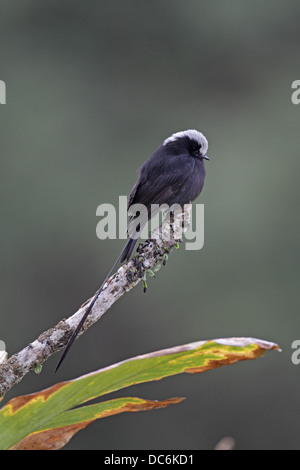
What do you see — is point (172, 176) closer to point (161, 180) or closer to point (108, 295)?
point (161, 180)

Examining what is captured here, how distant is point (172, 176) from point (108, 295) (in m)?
1.16

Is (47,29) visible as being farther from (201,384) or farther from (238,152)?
(201,384)

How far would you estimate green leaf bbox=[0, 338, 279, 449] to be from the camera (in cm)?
114

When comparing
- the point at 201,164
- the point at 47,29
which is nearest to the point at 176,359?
the point at 201,164

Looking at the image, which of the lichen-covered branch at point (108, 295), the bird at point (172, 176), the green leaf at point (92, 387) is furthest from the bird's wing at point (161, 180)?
the green leaf at point (92, 387)

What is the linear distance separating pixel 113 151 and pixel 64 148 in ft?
1.91

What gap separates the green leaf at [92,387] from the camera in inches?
44.7

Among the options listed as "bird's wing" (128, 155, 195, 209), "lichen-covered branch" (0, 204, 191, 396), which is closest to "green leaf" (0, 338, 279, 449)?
"lichen-covered branch" (0, 204, 191, 396)

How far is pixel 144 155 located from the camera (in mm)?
8531

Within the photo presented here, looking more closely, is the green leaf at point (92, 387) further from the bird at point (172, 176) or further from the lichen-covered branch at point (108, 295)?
the bird at point (172, 176)

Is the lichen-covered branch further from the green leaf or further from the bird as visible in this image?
the bird

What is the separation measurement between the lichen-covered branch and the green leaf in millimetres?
108

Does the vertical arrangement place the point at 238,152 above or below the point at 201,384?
above

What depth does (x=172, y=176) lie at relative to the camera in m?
2.63
